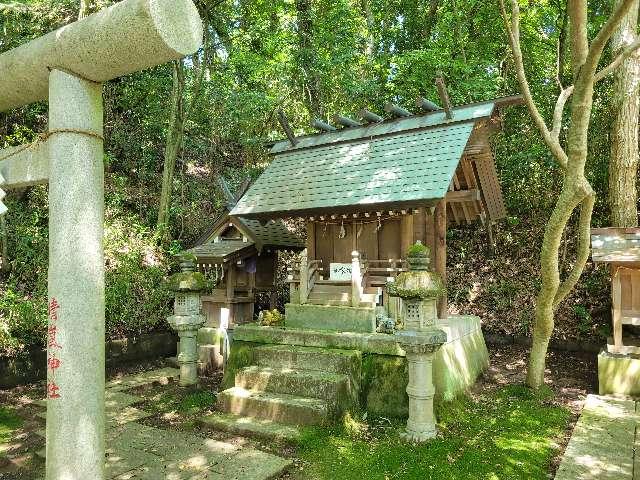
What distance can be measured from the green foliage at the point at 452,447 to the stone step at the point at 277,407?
250mm

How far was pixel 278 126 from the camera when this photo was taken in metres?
18.1

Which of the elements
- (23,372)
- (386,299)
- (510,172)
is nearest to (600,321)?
(510,172)

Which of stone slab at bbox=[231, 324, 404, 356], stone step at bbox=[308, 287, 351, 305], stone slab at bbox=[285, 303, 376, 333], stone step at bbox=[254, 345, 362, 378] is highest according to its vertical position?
stone step at bbox=[308, 287, 351, 305]

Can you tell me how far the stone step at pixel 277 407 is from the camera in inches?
252

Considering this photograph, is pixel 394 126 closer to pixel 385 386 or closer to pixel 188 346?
pixel 385 386

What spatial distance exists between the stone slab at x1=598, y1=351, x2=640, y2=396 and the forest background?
3291 mm

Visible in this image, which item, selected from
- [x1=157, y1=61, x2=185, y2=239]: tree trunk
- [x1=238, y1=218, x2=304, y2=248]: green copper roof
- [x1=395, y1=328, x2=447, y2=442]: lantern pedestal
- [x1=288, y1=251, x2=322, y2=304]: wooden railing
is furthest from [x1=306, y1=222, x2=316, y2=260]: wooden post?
[x1=157, y1=61, x2=185, y2=239]: tree trunk

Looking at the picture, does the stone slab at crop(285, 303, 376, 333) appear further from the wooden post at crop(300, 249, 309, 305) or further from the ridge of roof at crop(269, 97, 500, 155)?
the ridge of roof at crop(269, 97, 500, 155)

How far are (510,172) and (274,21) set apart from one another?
10803 millimetres

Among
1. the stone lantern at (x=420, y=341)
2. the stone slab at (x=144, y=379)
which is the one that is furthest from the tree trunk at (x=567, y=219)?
the stone slab at (x=144, y=379)

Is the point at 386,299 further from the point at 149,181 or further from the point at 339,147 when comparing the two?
the point at 149,181

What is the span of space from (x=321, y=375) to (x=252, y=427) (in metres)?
1.31

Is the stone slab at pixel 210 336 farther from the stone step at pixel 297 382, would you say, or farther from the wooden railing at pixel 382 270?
the wooden railing at pixel 382 270

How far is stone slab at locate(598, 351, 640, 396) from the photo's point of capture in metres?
7.96
